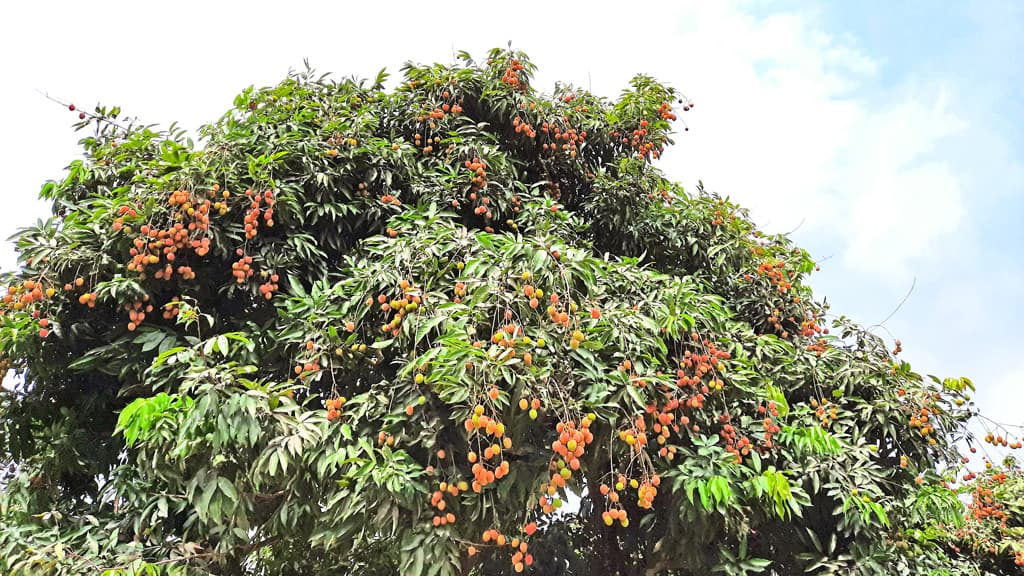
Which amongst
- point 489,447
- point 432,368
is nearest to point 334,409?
point 432,368

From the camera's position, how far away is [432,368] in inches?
134

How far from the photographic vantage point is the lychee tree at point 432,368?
11.1 feet

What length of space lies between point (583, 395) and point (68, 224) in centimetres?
299

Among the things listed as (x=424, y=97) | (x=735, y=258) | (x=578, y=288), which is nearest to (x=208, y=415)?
(x=578, y=288)

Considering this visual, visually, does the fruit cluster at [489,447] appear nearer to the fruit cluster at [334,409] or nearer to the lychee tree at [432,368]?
the lychee tree at [432,368]

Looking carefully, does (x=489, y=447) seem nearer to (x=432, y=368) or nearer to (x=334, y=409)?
(x=432, y=368)

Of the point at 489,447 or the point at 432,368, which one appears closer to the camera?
the point at 489,447

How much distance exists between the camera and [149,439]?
338cm

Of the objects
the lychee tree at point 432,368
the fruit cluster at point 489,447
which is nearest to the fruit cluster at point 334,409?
the lychee tree at point 432,368

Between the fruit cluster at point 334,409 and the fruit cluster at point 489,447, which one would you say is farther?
the fruit cluster at point 334,409

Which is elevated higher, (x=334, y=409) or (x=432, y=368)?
(x=432, y=368)

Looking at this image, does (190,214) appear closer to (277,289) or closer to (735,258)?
(277,289)

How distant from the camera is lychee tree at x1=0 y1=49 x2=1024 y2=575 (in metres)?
3.39

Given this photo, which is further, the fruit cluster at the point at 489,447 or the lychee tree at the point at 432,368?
the lychee tree at the point at 432,368
